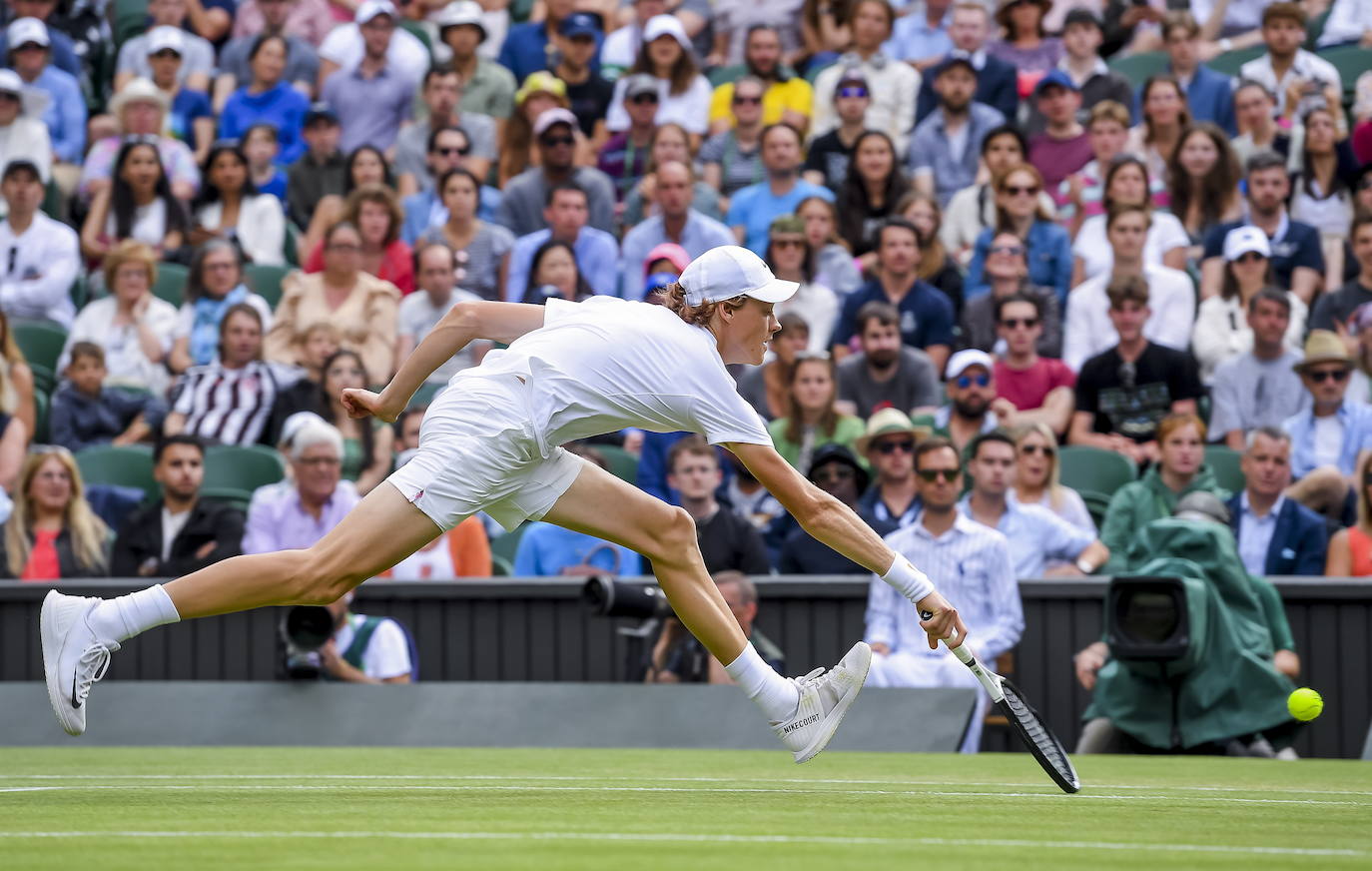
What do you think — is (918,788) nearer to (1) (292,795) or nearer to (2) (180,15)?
(1) (292,795)

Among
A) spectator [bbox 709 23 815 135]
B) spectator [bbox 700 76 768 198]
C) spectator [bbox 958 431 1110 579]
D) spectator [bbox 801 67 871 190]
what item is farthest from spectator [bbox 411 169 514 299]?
spectator [bbox 958 431 1110 579]

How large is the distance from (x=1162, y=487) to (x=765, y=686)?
444cm

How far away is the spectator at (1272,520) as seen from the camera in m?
10.6

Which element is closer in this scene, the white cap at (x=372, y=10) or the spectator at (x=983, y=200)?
the spectator at (x=983, y=200)

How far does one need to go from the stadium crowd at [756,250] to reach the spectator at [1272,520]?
2 cm

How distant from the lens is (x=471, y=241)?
1423 centimetres

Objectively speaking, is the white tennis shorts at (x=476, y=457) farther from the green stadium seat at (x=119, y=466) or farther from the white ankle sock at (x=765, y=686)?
the green stadium seat at (x=119, y=466)

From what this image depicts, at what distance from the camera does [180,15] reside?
17.5 meters

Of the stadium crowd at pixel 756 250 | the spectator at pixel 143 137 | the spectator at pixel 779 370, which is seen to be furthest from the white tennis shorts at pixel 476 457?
the spectator at pixel 143 137

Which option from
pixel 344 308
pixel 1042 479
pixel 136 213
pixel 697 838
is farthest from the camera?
pixel 136 213

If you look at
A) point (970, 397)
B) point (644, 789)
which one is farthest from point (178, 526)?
point (644, 789)

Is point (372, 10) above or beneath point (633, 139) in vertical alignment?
above

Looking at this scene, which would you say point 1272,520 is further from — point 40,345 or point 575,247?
point 40,345

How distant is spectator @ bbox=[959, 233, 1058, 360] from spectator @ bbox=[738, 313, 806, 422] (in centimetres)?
112
